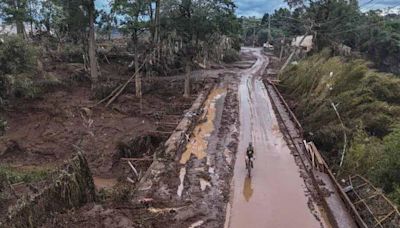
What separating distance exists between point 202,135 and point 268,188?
625 centimetres

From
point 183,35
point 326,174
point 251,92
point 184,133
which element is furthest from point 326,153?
point 183,35

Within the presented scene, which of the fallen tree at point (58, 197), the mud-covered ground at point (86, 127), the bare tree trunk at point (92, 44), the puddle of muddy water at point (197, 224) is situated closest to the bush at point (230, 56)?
the mud-covered ground at point (86, 127)

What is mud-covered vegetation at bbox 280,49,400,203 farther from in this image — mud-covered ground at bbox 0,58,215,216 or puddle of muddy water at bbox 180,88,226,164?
mud-covered ground at bbox 0,58,215,216

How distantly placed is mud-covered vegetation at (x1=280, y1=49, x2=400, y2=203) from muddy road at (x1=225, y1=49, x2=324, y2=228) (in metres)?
1.74

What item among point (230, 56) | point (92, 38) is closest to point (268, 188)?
point (92, 38)

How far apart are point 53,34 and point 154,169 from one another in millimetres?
28489

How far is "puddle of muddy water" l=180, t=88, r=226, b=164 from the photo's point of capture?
53.2 feet

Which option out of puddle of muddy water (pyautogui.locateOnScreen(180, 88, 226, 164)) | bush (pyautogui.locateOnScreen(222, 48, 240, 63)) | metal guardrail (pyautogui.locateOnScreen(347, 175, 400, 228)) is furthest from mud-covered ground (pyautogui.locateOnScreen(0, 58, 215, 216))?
bush (pyautogui.locateOnScreen(222, 48, 240, 63))

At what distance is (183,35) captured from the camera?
96.5 ft

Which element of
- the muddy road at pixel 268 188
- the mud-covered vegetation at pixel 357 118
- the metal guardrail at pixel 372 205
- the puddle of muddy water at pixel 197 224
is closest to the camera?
the metal guardrail at pixel 372 205

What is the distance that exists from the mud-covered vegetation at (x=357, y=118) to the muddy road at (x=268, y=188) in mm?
1744

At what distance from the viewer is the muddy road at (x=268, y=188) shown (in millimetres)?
11172

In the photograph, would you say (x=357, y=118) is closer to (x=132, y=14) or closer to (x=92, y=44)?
(x=132, y=14)

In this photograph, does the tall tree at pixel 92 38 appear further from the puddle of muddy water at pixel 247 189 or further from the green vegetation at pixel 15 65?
the puddle of muddy water at pixel 247 189
